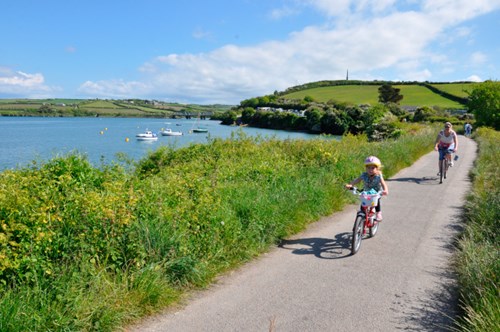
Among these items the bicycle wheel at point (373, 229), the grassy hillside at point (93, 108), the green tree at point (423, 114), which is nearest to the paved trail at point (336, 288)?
the bicycle wheel at point (373, 229)

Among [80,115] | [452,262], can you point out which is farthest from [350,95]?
[452,262]

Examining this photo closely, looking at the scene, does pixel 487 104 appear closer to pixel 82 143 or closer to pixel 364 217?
pixel 82 143

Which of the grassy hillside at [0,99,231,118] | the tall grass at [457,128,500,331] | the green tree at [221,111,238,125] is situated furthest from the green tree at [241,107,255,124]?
the tall grass at [457,128,500,331]

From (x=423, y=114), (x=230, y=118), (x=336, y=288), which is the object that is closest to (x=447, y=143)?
(x=336, y=288)

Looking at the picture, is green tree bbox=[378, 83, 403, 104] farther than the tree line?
Yes

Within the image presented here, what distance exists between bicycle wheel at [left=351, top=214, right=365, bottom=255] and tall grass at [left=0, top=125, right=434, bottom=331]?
120cm

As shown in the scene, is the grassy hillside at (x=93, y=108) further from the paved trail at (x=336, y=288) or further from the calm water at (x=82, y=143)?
the paved trail at (x=336, y=288)

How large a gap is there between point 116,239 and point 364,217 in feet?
12.7

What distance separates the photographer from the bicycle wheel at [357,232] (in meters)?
6.26

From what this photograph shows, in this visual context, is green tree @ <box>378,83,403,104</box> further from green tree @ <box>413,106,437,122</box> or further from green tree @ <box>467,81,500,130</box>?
green tree @ <box>467,81,500,130</box>

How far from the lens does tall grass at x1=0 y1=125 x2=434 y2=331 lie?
379 centimetres

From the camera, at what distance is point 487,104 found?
5369cm

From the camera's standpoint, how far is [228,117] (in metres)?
107

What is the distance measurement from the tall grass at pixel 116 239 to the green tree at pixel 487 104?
53.6 metres
